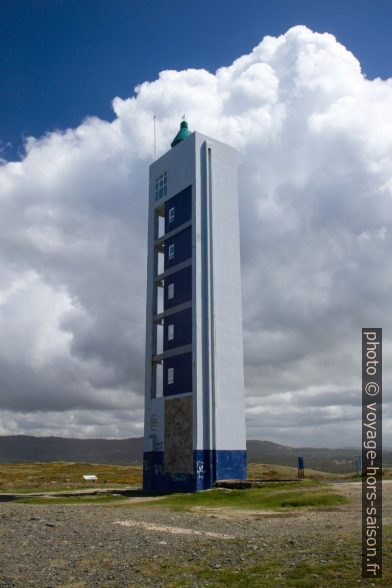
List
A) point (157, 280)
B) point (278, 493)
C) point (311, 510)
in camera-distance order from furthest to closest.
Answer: point (157, 280), point (278, 493), point (311, 510)

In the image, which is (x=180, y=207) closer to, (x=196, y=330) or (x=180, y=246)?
(x=180, y=246)

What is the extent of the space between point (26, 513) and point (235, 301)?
31.0 m

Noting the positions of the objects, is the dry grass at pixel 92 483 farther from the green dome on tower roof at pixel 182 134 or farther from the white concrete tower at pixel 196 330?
the green dome on tower roof at pixel 182 134

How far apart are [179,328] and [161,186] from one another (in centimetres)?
1754

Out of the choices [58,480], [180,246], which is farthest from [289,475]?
[180,246]

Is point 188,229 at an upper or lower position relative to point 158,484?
upper

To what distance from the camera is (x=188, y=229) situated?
197 feet


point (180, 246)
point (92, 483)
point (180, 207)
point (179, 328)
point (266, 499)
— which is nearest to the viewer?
point (266, 499)

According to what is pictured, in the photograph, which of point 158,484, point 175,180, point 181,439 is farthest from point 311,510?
point 175,180

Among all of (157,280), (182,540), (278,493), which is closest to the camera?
(182,540)

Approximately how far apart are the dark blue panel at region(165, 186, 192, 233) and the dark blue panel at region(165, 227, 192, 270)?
1.31 metres

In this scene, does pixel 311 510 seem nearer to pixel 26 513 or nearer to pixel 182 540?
pixel 182 540

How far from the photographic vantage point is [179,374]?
5747cm

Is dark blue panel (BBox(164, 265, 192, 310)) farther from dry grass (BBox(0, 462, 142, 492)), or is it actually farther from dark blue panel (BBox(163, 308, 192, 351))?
dry grass (BBox(0, 462, 142, 492))
